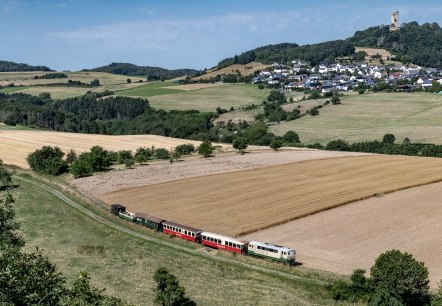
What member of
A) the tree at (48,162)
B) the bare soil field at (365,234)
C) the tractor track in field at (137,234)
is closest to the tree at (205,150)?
the tree at (48,162)

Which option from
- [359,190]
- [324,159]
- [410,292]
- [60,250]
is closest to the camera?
[410,292]

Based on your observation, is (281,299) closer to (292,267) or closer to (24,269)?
(292,267)

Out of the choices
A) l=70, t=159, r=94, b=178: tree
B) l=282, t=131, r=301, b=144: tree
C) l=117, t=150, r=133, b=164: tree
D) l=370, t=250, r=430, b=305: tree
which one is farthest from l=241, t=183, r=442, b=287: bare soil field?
l=282, t=131, r=301, b=144: tree

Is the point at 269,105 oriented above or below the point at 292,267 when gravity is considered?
above

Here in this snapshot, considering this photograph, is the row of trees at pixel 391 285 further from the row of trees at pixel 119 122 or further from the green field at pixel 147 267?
the row of trees at pixel 119 122

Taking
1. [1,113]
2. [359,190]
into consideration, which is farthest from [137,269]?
[1,113]

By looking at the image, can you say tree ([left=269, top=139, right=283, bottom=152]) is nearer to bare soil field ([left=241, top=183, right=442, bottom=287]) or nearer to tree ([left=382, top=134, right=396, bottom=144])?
tree ([left=382, top=134, right=396, bottom=144])

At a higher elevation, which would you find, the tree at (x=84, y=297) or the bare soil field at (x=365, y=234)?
the tree at (x=84, y=297)
